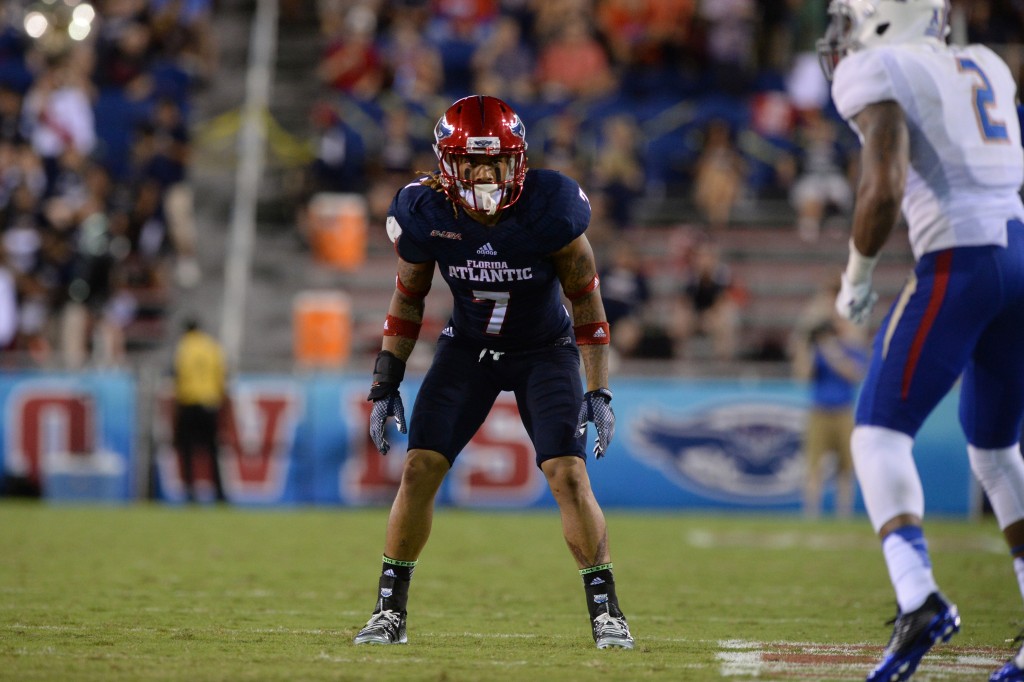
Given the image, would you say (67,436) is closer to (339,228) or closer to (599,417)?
(339,228)

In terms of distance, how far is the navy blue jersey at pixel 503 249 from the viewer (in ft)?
17.5

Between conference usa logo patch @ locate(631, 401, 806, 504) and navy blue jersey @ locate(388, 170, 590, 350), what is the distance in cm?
794

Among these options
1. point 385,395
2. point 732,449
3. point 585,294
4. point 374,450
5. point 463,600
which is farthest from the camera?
point 374,450

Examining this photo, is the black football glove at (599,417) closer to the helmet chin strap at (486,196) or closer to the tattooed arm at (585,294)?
the tattooed arm at (585,294)

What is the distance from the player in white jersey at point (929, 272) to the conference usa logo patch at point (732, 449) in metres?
8.49

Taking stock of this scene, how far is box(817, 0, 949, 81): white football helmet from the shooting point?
475cm

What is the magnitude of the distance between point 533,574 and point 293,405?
19.0 ft

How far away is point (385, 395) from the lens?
5594mm

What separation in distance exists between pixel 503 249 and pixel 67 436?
9.43 meters

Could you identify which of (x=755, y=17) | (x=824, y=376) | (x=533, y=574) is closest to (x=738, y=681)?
(x=533, y=574)

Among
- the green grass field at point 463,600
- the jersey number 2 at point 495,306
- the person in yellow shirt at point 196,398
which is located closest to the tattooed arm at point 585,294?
the jersey number 2 at point 495,306

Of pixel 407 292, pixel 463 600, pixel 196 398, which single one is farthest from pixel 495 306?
pixel 196 398

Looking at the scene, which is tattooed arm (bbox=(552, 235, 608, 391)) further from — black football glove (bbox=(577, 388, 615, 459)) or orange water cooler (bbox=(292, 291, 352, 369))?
orange water cooler (bbox=(292, 291, 352, 369))

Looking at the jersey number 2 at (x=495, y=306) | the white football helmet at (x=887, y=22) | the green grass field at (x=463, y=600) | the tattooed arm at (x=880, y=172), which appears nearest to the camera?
the tattooed arm at (x=880, y=172)
